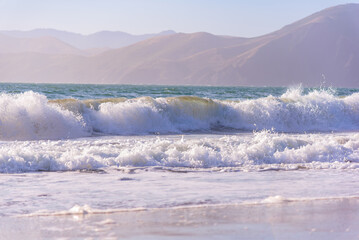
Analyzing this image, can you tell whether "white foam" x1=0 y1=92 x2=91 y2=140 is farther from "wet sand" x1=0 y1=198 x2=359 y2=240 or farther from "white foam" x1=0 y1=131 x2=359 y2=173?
"wet sand" x1=0 y1=198 x2=359 y2=240

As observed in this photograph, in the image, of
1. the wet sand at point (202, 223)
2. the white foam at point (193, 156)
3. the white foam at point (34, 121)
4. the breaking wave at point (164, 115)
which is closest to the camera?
the wet sand at point (202, 223)

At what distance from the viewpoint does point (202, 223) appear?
605 cm

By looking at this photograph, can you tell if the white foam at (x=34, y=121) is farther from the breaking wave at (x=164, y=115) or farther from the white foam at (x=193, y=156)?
the white foam at (x=193, y=156)

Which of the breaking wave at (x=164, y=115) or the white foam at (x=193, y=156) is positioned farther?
the breaking wave at (x=164, y=115)

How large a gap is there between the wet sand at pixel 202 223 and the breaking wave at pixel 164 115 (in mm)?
10566

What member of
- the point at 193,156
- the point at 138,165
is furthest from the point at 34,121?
the point at 193,156

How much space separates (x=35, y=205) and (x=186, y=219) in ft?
7.08

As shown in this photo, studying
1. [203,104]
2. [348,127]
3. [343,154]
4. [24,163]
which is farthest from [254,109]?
[24,163]

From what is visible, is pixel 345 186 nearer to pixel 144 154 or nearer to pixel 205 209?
pixel 205 209

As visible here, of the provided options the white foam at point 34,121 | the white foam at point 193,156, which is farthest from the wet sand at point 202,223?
the white foam at point 34,121

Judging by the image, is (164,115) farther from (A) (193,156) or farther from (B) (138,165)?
(B) (138,165)

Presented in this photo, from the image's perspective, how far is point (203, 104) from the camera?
24.0 m

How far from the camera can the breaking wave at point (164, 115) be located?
17.2m

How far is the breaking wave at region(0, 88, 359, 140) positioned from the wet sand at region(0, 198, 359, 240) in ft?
34.7
